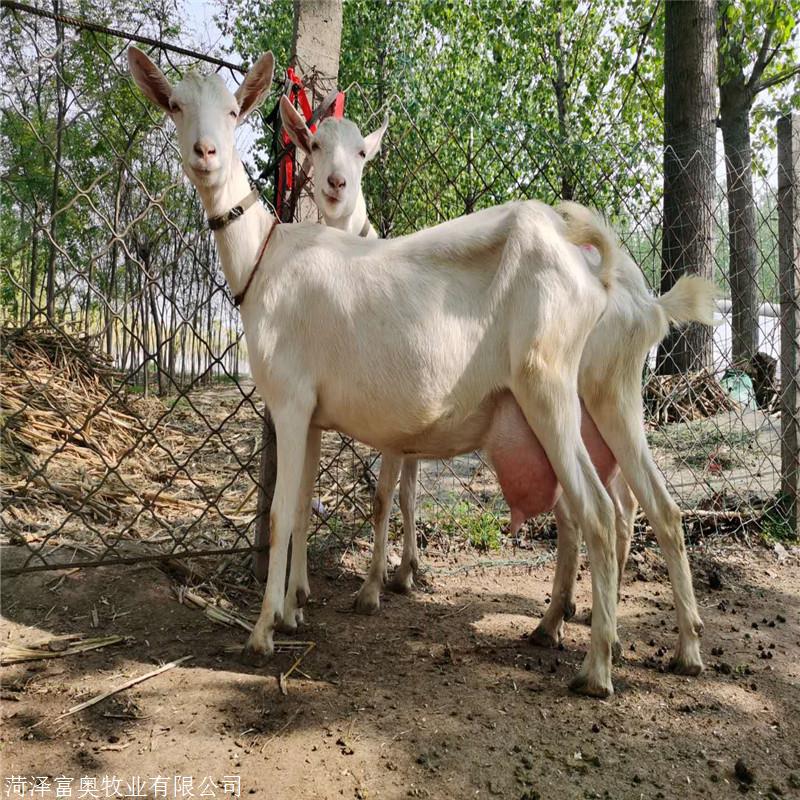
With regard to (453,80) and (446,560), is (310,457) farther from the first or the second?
(453,80)

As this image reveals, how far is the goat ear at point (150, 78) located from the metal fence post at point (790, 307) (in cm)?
405

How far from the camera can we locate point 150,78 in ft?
9.24

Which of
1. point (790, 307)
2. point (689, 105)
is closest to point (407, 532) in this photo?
point (790, 307)

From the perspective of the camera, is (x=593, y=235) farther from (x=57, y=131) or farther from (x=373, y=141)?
(x=57, y=131)

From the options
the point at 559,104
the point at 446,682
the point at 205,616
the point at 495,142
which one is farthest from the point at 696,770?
the point at 559,104

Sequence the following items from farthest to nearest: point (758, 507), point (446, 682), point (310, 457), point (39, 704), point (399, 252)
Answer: point (758, 507) < point (310, 457) < point (399, 252) < point (446, 682) < point (39, 704)

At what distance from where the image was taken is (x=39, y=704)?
2.53 meters

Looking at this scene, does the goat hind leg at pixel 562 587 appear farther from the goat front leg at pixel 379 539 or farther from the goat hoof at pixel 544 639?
the goat front leg at pixel 379 539

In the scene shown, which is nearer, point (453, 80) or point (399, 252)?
point (399, 252)

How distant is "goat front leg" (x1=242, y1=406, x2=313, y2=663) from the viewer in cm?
289

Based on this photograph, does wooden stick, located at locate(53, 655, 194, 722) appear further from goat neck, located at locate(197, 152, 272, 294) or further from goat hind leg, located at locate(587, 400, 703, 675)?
goat hind leg, located at locate(587, 400, 703, 675)

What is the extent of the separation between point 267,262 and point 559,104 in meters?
14.8

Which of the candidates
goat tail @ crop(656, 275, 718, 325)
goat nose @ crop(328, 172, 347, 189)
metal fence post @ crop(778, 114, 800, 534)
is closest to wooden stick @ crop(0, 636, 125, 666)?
goat nose @ crop(328, 172, 347, 189)

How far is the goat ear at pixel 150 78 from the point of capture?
2760mm
